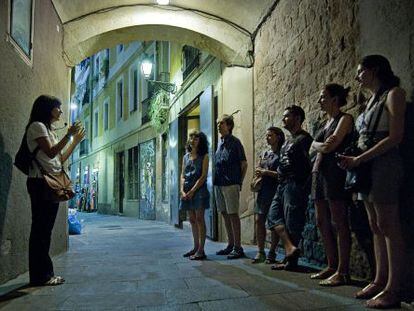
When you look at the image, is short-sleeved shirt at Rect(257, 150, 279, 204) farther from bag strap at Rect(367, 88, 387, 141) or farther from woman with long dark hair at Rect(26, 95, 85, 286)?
woman with long dark hair at Rect(26, 95, 85, 286)

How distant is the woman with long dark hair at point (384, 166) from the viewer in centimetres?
306

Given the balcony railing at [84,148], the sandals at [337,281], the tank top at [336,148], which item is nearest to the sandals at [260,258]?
the sandals at [337,281]

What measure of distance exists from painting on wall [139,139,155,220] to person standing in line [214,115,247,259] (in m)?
9.13

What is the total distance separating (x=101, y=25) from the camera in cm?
710

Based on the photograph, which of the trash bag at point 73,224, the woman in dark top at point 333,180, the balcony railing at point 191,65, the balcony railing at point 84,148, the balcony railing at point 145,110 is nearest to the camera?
the woman in dark top at point 333,180

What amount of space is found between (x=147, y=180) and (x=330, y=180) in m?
12.1

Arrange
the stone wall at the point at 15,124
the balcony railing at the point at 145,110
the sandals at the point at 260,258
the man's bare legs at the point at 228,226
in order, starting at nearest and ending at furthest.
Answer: the stone wall at the point at 15,124, the sandals at the point at 260,258, the man's bare legs at the point at 228,226, the balcony railing at the point at 145,110

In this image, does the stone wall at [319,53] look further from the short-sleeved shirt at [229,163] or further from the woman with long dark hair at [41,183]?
the woman with long dark hair at [41,183]

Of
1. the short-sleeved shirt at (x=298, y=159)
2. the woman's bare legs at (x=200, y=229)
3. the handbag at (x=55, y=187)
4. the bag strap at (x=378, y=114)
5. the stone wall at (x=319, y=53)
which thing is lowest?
the woman's bare legs at (x=200, y=229)

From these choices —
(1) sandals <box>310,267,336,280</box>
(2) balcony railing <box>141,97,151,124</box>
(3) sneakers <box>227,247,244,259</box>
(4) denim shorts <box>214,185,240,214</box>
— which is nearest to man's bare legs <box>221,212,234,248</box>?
(4) denim shorts <box>214,185,240,214</box>

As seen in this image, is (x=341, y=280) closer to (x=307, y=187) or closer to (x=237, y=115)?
(x=307, y=187)

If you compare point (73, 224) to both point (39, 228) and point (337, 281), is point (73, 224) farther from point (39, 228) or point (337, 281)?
point (337, 281)

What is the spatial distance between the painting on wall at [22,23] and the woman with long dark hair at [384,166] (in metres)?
3.29

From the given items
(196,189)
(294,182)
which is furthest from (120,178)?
(294,182)
